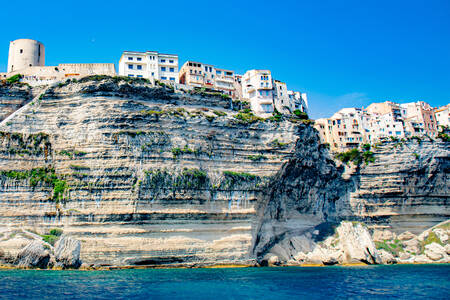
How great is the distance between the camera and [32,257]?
2753cm

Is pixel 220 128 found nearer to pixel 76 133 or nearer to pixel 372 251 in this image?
pixel 76 133

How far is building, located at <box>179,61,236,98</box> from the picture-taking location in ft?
153

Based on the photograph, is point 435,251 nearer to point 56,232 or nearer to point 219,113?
point 219,113

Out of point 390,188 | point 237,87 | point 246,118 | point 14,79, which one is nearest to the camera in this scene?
point 14,79

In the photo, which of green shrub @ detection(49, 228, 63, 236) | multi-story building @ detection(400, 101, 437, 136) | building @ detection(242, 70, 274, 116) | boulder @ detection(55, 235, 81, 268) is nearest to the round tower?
green shrub @ detection(49, 228, 63, 236)

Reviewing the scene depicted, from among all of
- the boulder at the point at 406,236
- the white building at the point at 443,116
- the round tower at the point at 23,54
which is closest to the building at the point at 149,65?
the round tower at the point at 23,54

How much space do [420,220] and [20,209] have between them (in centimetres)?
3850

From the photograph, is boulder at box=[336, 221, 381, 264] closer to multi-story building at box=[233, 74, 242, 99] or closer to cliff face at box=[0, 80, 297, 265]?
cliff face at box=[0, 80, 297, 265]

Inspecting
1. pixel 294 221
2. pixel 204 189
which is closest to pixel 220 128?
pixel 204 189

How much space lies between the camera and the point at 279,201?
128 feet

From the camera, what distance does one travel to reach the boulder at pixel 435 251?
40.7 metres

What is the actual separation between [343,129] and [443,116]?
20867mm

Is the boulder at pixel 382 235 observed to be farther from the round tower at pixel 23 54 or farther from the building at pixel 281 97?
the round tower at pixel 23 54

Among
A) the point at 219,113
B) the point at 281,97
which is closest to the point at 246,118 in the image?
the point at 219,113
